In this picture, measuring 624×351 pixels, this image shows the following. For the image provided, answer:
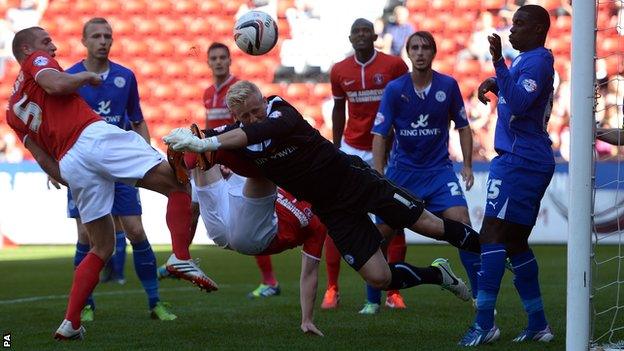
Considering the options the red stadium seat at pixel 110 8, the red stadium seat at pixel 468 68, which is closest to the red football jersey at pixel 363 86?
the red stadium seat at pixel 468 68

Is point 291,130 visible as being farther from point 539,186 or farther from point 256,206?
point 539,186

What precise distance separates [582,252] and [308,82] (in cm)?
1444

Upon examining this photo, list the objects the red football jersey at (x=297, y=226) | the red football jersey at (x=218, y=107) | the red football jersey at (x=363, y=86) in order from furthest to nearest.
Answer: the red football jersey at (x=218, y=107), the red football jersey at (x=363, y=86), the red football jersey at (x=297, y=226)

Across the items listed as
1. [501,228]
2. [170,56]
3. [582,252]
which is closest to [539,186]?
[501,228]

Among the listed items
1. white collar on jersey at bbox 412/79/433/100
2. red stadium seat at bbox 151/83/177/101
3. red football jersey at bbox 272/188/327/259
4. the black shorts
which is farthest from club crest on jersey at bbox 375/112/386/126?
red stadium seat at bbox 151/83/177/101

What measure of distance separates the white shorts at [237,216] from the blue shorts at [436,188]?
154 cm

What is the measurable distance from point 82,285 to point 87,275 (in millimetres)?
81

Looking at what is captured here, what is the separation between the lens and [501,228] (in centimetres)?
694

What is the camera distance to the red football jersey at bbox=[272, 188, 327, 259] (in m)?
7.76

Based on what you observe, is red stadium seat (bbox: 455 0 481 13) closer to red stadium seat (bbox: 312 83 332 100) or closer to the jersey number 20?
red stadium seat (bbox: 312 83 332 100)

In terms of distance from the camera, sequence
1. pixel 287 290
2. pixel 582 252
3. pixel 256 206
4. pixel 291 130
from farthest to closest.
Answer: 1. pixel 287 290
2. pixel 256 206
3. pixel 291 130
4. pixel 582 252

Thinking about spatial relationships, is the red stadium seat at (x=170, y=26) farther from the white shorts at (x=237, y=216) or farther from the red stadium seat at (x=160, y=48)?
the white shorts at (x=237, y=216)

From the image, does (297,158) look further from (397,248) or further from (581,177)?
(397,248)

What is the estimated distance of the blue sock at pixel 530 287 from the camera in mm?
7105
